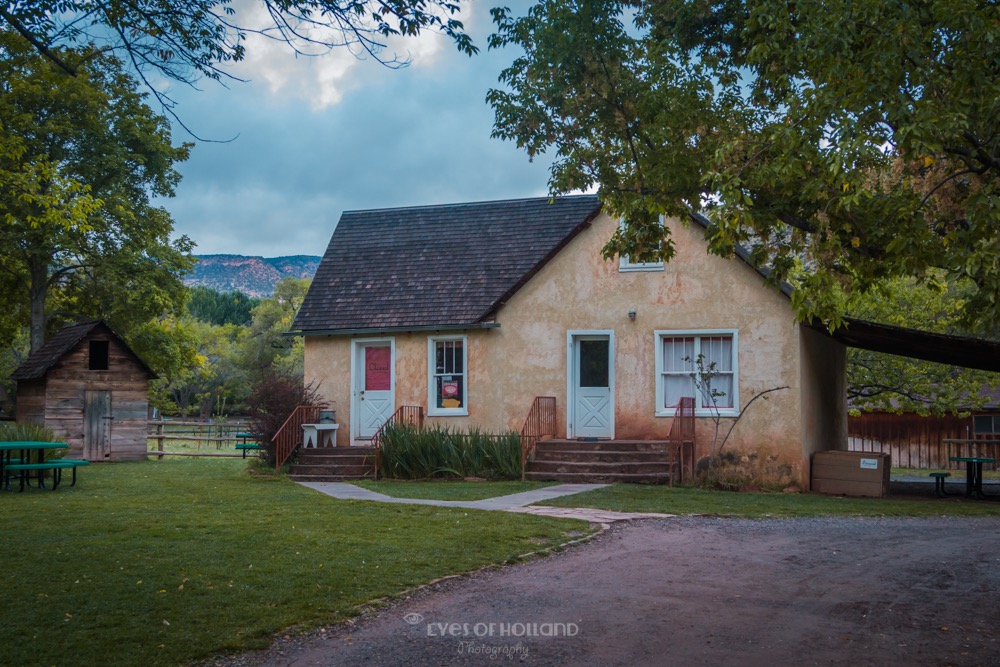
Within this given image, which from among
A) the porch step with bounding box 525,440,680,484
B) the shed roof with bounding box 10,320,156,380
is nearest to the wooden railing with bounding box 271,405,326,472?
the porch step with bounding box 525,440,680,484

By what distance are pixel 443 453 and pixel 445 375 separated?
271cm

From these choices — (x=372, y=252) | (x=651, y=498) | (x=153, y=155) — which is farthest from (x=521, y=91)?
(x=153, y=155)

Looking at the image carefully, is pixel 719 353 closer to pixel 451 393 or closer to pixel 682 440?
pixel 682 440

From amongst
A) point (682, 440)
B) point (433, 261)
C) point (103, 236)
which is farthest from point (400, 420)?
point (103, 236)

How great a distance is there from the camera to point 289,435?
20.4 metres

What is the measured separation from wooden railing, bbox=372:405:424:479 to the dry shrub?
631 cm

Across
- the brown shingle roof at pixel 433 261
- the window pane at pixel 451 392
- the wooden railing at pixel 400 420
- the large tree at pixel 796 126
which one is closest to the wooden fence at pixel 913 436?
the brown shingle roof at pixel 433 261

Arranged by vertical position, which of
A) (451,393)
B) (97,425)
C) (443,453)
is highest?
(451,393)

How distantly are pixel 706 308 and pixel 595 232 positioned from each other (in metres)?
2.87

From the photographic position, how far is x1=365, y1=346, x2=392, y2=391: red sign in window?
71.8 ft

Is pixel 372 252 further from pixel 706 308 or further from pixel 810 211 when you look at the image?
pixel 810 211

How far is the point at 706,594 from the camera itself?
26.5ft

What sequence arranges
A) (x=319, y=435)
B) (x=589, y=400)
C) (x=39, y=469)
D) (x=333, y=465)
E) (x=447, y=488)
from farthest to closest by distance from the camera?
(x=319, y=435) < (x=589, y=400) < (x=333, y=465) < (x=447, y=488) < (x=39, y=469)

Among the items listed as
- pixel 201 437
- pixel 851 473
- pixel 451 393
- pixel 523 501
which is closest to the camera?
pixel 523 501
